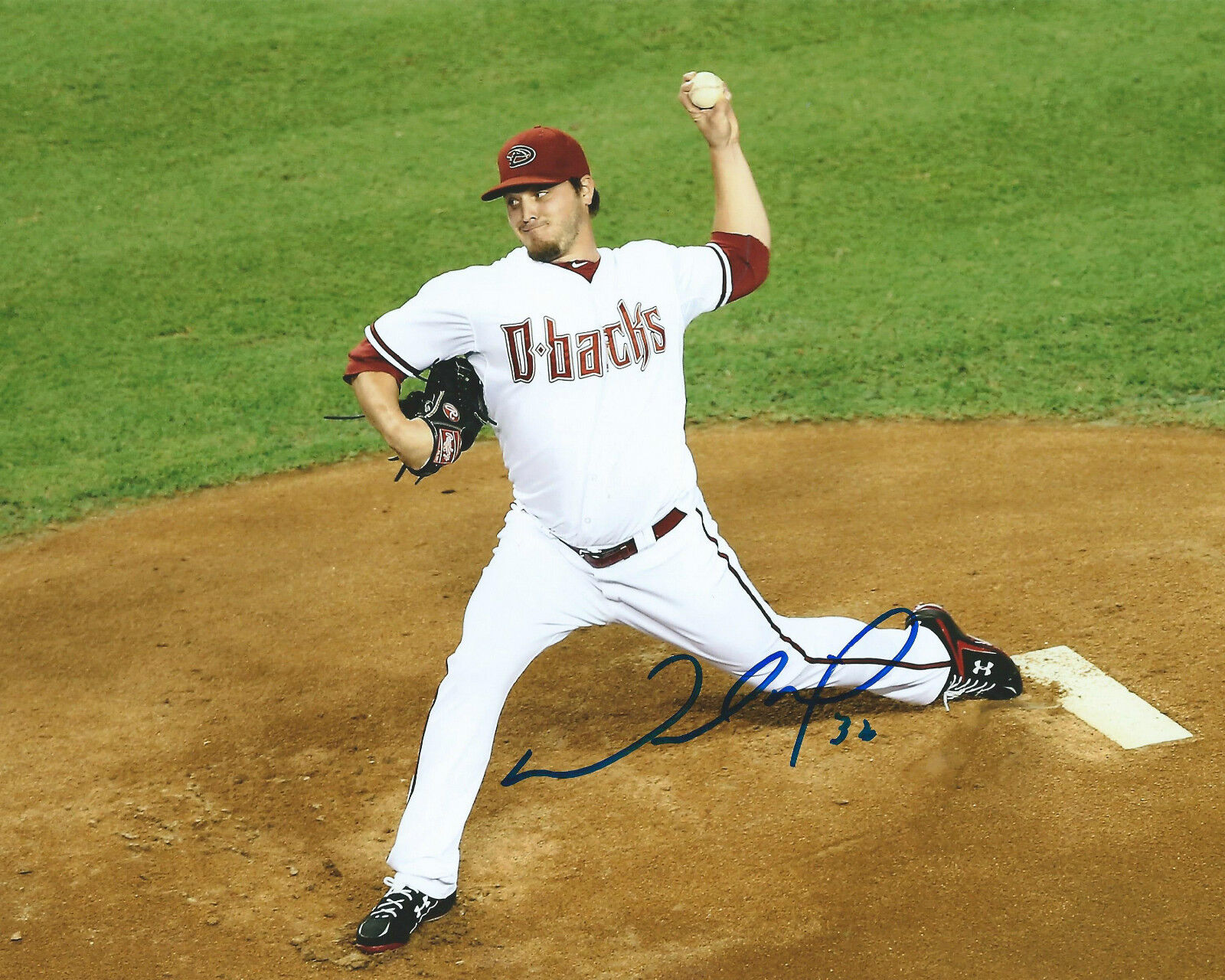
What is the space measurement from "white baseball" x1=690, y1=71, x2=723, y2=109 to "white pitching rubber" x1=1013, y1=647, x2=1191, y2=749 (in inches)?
72.7

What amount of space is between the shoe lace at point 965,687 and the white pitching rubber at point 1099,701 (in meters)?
0.22

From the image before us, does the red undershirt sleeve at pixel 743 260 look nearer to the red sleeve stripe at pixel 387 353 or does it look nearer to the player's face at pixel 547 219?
the player's face at pixel 547 219

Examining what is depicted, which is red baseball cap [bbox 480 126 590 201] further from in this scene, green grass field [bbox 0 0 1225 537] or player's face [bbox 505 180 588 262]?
green grass field [bbox 0 0 1225 537]

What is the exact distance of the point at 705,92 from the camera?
3.47 meters

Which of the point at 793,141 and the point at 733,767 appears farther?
the point at 793,141

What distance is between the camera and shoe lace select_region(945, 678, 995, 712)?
12.2ft

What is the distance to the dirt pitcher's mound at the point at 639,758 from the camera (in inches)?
119

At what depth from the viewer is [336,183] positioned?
28.4ft

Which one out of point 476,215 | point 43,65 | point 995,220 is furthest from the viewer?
point 43,65

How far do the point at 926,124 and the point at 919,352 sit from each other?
109 inches

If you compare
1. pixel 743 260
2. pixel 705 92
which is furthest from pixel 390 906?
pixel 705 92

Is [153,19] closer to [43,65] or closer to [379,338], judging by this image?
[43,65]

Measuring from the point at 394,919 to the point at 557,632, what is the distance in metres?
0.77

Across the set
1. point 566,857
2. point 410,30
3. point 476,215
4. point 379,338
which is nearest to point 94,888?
point 566,857
